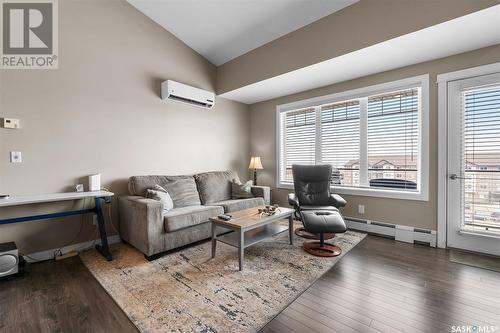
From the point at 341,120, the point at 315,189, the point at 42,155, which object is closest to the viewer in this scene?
the point at 42,155

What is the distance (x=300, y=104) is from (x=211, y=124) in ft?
5.97

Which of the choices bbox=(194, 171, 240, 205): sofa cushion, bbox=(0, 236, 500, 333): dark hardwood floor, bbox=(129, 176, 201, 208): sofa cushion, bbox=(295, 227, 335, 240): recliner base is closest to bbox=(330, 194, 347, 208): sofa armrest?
bbox=(295, 227, 335, 240): recliner base

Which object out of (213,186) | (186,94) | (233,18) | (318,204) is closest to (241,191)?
(213,186)

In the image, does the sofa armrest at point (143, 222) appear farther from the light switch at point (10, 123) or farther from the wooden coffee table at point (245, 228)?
the light switch at point (10, 123)

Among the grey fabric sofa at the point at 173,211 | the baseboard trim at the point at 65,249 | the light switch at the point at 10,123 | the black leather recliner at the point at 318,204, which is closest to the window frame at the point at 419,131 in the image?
the black leather recliner at the point at 318,204

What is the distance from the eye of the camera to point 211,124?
4.37 m

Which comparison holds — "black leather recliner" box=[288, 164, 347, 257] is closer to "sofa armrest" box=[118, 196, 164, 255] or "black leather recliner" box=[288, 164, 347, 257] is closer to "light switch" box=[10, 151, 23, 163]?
"sofa armrest" box=[118, 196, 164, 255]

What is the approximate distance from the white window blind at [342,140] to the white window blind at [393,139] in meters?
0.23

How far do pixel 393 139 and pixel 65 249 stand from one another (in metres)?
4.72

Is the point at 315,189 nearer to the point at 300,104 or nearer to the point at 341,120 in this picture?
the point at 341,120

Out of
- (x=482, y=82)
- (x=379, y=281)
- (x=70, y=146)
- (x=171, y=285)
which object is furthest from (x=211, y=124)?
(x=482, y=82)

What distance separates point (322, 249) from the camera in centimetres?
271

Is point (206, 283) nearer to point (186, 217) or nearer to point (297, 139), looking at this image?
point (186, 217)

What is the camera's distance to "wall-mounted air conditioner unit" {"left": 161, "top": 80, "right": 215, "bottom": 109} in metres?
3.44
